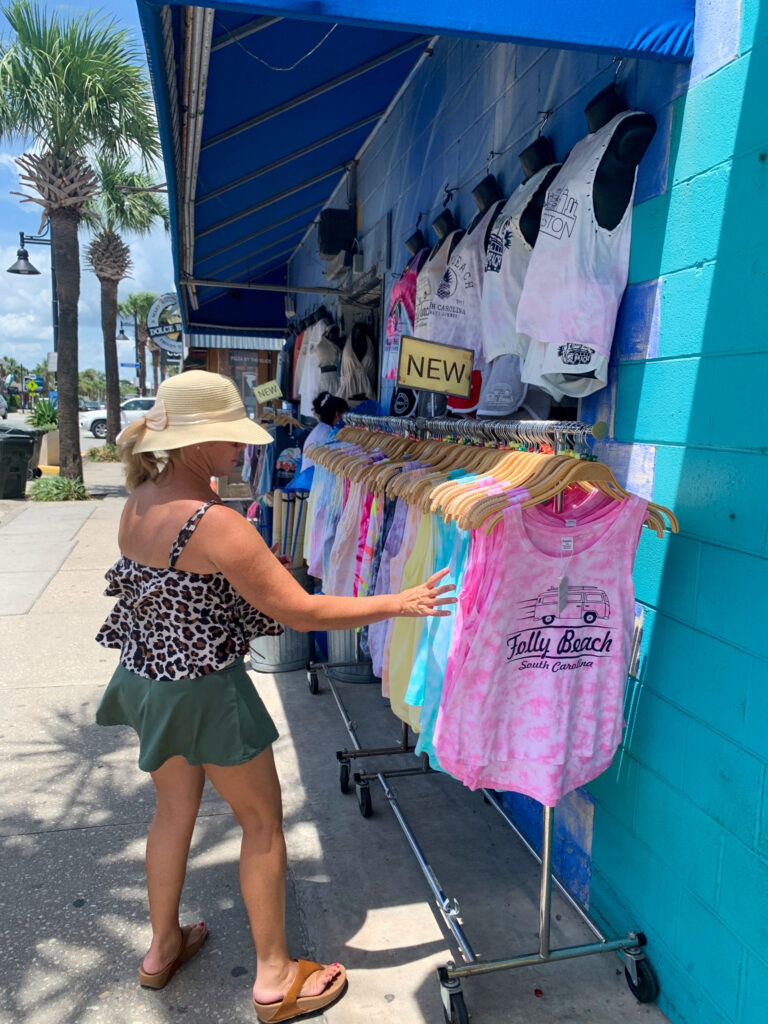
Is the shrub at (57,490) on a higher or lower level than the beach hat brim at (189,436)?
lower

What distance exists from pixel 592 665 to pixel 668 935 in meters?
0.89

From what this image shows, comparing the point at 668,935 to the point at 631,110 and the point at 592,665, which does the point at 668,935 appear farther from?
the point at 631,110

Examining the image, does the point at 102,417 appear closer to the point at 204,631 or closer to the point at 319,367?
the point at 319,367

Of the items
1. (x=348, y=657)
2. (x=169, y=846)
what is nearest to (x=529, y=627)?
(x=169, y=846)

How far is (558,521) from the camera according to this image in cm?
224

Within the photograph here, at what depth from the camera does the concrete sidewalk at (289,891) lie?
2.45 metres

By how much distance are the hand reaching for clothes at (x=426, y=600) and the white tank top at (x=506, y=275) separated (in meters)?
1.13

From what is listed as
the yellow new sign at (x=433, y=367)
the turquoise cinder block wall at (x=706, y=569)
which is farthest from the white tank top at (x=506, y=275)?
the turquoise cinder block wall at (x=706, y=569)

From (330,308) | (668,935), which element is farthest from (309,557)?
(330,308)

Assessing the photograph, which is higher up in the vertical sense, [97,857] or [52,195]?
[52,195]

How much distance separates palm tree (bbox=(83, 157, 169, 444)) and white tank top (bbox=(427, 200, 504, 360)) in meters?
16.0

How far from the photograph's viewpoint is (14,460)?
13.4 m

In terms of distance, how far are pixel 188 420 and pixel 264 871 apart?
142 centimetres

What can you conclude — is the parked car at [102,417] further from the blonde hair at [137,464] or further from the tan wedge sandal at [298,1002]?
the tan wedge sandal at [298,1002]
